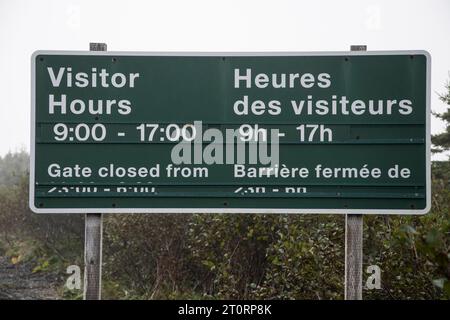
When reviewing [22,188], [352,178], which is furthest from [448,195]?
Answer: [22,188]

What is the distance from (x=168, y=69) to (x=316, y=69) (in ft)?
4.20

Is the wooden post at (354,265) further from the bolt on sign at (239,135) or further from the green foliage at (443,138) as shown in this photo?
the green foliage at (443,138)

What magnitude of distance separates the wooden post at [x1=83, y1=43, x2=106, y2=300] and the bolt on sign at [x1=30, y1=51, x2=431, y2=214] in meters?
0.15

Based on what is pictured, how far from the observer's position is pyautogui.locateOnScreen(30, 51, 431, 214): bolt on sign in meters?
4.98

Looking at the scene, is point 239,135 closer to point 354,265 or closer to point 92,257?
point 354,265

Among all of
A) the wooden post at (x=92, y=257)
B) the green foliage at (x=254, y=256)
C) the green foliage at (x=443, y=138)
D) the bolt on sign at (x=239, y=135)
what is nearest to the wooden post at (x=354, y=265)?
the bolt on sign at (x=239, y=135)

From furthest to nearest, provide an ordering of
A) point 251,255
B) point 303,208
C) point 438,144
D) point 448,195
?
point 438,144 → point 251,255 → point 448,195 → point 303,208

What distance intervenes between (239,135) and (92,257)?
1642 mm

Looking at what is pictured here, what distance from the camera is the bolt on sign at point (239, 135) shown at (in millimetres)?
4980

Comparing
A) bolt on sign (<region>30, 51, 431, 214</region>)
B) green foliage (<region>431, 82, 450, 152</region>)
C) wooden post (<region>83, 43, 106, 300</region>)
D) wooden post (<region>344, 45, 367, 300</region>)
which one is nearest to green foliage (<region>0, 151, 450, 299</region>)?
wooden post (<region>344, 45, 367, 300</region>)

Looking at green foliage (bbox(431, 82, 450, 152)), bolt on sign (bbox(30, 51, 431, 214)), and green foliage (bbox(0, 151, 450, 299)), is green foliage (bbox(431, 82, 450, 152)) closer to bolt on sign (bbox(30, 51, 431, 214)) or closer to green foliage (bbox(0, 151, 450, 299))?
green foliage (bbox(0, 151, 450, 299))

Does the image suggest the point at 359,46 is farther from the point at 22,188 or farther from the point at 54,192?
the point at 22,188

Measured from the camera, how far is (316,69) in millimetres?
5031

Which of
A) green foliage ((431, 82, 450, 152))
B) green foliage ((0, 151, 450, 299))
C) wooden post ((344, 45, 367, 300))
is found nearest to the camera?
wooden post ((344, 45, 367, 300))
